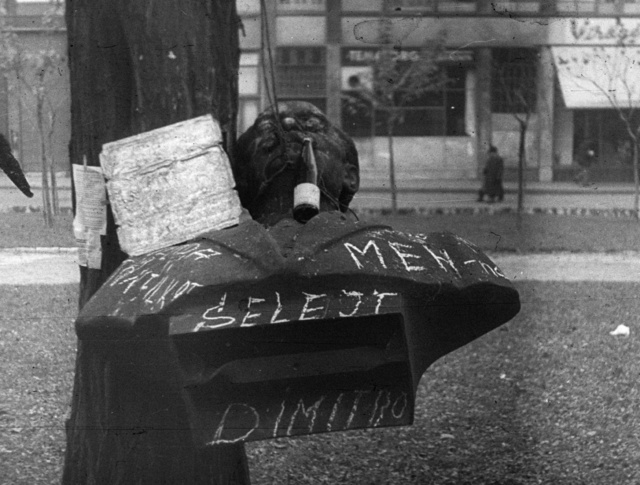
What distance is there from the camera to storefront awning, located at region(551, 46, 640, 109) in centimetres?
321

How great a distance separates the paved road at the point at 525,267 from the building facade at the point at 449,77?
0.44 m

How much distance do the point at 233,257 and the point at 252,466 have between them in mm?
2191

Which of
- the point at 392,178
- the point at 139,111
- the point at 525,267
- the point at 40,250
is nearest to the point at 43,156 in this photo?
the point at 40,250

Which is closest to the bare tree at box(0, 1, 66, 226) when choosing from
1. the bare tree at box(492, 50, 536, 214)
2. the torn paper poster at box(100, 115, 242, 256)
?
the torn paper poster at box(100, 115, 242, 256)

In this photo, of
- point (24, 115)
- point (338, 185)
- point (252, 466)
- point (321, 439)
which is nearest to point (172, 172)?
point (338, 185)

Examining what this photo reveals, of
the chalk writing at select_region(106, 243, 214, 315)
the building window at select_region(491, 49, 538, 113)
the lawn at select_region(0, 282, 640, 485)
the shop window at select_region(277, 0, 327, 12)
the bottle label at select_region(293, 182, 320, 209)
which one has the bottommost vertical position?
the lawn at select_region(0, 282, 640, 485)

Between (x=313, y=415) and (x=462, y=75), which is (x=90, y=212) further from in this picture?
(x=462, y=75)

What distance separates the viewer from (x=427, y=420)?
482 centimetres

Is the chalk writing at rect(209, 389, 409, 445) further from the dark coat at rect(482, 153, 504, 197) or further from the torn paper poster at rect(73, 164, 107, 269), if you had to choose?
the dark coat at rect(482, 153, 504, 197)

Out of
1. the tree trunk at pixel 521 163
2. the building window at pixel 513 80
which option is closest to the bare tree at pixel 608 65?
the building window at pixel 513 80

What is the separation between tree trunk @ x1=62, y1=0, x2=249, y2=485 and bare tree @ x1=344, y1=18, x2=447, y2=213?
0.60 m

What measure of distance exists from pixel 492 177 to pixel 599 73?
47 centimetres

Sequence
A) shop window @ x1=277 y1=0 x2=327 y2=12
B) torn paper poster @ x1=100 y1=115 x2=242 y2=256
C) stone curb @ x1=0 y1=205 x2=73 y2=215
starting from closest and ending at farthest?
1. torn paper poster @ x1=100 y1=115 x2=242 y2=256
2. shop window @ x1=277 y1=0 x2=327 y2=12
3. stone curb @ x1=0 y1=205 x2=73 y2=215

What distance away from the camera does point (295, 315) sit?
221 cm
